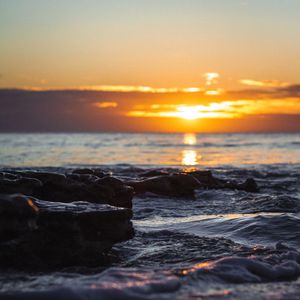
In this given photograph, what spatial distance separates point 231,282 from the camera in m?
4.72

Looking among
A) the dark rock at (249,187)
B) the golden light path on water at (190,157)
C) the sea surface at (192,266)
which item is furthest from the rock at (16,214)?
the golden light path on water at (190,157)

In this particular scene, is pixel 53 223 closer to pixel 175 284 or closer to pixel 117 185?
pixel 175 284

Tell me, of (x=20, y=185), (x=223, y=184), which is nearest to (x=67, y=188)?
(x=20, y=185)

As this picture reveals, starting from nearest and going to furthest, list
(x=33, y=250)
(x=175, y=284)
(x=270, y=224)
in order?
(x=175, y=284), (x=33, y=250), (x=270, y=224)

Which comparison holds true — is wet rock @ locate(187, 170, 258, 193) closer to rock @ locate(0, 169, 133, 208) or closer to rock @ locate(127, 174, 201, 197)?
rock @ locate(127, 174, 201, 197)

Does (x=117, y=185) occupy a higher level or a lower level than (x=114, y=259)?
higher

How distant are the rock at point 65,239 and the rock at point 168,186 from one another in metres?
7.70

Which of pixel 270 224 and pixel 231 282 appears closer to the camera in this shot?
pixel 231 282

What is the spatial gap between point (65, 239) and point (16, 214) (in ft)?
3.38

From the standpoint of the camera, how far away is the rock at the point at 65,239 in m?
5.19

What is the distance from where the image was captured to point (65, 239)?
5.39 m

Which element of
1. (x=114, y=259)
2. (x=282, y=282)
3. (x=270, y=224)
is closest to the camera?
(x=282, y=282)

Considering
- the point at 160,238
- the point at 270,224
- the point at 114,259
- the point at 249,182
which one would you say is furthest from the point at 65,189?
the point at 249,182

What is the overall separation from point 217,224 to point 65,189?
111 inches
